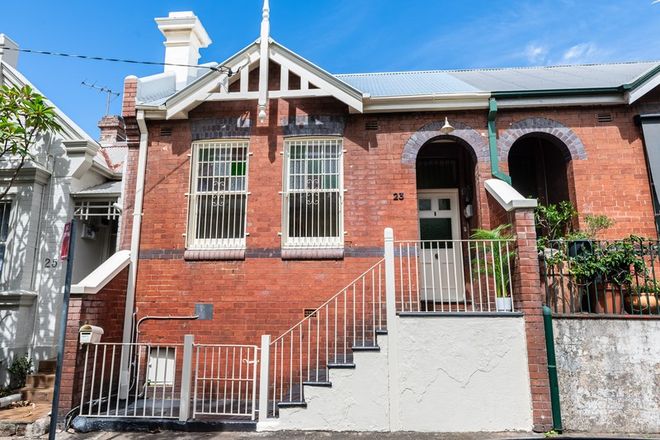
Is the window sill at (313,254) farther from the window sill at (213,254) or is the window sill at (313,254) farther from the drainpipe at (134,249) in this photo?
the drainpipe at (134,249)

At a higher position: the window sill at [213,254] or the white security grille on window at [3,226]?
the white security grille on window at [3,226]

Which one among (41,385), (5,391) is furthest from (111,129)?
(41,385)

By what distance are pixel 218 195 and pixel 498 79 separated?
6703 mm

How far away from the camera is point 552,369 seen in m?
5.71

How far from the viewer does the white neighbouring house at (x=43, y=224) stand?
7.81 metres

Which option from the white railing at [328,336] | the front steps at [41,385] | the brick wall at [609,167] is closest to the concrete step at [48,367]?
the front steps at [41,385]

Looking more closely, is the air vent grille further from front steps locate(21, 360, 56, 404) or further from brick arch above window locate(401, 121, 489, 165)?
front steps locate(21, 360, 56, 404)

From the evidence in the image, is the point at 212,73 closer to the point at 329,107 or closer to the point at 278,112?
the point at 278,112

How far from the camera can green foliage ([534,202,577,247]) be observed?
7.16 m

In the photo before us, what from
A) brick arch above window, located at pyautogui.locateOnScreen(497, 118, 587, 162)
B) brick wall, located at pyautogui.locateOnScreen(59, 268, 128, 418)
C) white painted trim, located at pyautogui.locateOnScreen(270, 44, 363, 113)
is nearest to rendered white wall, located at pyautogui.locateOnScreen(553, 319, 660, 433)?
brick arch above window, located at pyautogui.locateOnScreen(497, 118, 587, 162)

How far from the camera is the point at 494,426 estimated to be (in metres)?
5.68

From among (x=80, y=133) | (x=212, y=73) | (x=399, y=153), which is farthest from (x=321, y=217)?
(x=80, y=133)

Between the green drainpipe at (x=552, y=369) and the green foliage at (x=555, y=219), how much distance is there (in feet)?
5.26

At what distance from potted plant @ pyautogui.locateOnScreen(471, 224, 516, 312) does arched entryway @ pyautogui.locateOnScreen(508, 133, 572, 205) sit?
7.67ft
